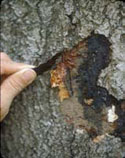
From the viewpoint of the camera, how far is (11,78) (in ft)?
4.40

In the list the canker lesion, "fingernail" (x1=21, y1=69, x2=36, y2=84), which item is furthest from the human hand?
the canker lesion

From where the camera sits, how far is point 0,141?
1.64 metres

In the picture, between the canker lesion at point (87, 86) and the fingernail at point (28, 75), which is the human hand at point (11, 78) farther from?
the canker lesion at point (87, 86)

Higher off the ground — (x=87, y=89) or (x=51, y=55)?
(x=51, y=55)

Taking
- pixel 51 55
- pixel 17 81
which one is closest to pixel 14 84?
pixel 17 81

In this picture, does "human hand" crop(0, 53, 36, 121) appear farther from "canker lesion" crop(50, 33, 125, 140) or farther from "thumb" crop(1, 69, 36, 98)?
"canker lesion" crop(50, 33, 125, 140)

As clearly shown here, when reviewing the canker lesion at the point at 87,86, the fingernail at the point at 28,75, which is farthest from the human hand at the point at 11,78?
the canker lesion at the point at 87,86

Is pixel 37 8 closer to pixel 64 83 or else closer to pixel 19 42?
pixel 19 42

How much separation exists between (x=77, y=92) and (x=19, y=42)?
1.15ft

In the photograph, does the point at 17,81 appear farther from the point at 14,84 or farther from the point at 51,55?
the point at 51,55

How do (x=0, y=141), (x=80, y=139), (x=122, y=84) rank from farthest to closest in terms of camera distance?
1. (x=0, y=141)
2. (x=80, y=139)
3. (x=122, y=84)

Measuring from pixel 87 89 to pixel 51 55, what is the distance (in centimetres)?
21

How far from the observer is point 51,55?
138 centimetres

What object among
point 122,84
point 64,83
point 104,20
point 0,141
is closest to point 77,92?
point 64,83
